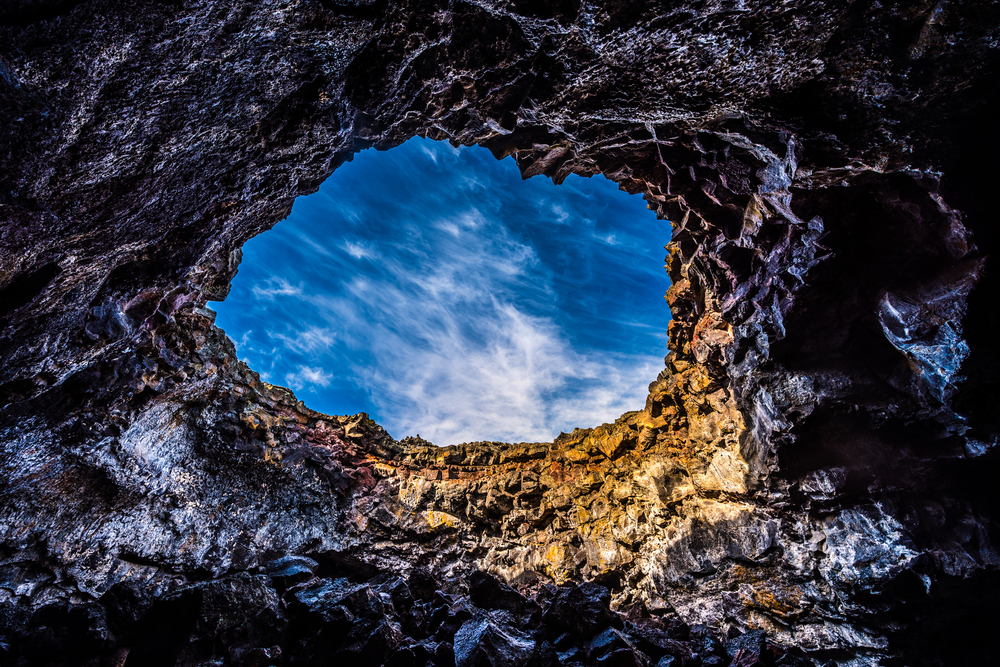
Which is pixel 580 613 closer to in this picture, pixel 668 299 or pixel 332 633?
pixel 332 633

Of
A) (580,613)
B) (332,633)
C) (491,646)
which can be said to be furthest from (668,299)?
(332,633)

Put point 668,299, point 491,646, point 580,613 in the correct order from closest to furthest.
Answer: point 491,646, point 580,613, point 668,299

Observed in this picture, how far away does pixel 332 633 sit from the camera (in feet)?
20.5

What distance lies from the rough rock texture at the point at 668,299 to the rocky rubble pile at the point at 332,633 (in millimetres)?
57

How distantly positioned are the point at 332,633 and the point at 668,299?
1244 cm

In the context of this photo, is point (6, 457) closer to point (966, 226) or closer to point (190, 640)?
point (190, 640)

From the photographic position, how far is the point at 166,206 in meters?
A: 6.00

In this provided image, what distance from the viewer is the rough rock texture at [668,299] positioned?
4.76m

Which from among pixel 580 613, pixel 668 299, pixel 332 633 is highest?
pixel 668 299

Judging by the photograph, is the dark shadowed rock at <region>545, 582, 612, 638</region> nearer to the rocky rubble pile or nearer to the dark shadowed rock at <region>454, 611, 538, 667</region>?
the rocky rubble pile

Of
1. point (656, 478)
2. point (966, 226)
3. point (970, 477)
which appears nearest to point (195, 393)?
point (656, 478)

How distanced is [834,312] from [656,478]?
7076 mm

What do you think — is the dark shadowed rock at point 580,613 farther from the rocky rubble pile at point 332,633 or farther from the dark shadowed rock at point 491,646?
the dark shadowed rock at point 491,646

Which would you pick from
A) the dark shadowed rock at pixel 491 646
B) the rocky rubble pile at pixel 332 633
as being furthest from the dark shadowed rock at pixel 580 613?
the dark shadowed rock at pixel 491 646
